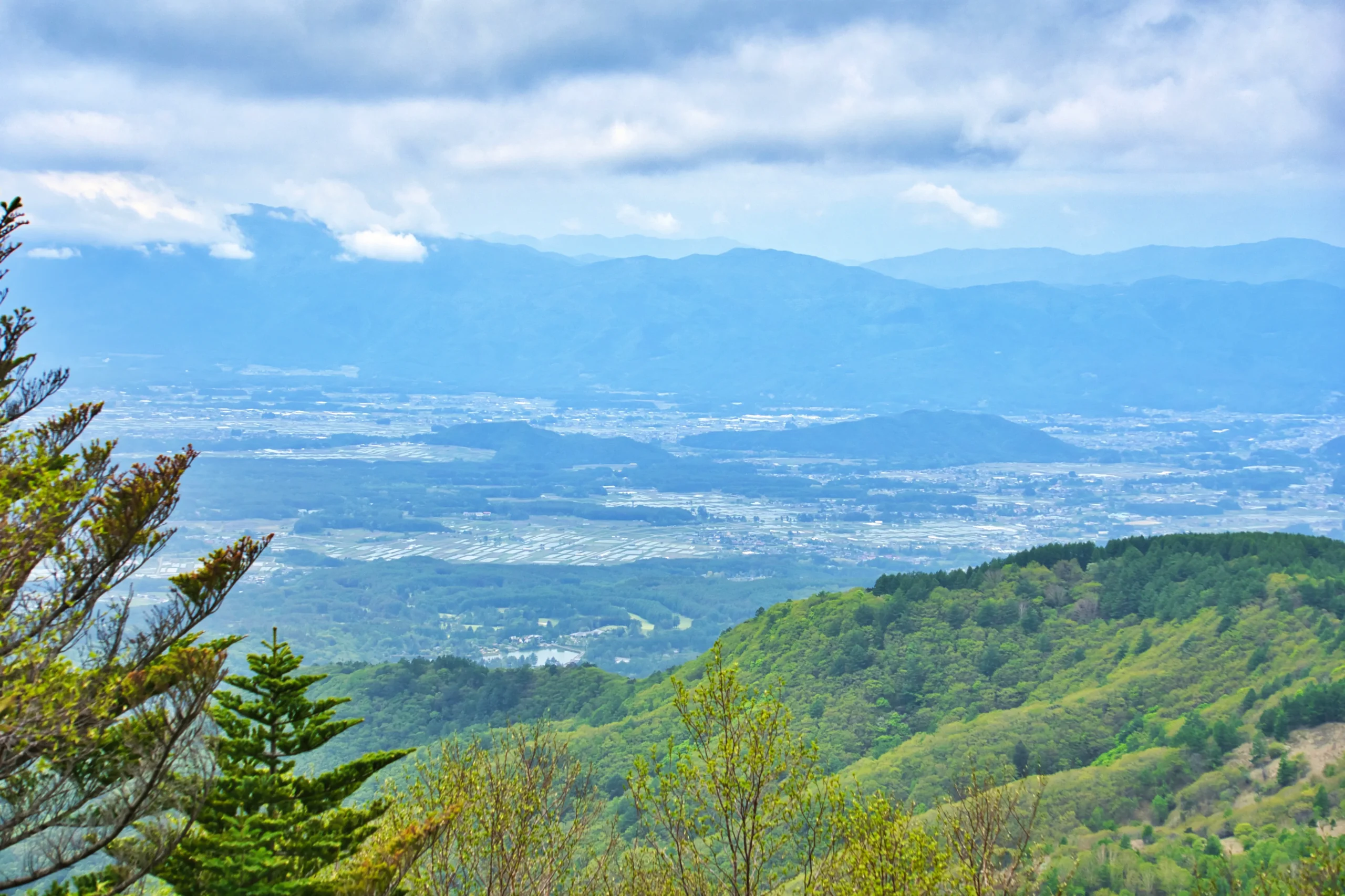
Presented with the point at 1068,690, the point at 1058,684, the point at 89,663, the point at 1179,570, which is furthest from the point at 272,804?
the point at 1179,570

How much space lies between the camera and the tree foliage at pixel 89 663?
34.8ft

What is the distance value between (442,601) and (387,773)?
3103 inches

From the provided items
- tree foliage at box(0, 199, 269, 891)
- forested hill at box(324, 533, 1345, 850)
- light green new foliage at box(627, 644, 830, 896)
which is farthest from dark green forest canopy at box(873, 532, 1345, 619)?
tree foliage at box(0, 199, 269, 891)

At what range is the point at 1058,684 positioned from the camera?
61.3 m

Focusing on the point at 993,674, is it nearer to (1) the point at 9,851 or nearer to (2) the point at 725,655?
(2) the point at 725,655

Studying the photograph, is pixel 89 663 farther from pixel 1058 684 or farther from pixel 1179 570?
pixel 1179 570

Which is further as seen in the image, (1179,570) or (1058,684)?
(1179,570)

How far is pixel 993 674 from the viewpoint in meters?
64.2

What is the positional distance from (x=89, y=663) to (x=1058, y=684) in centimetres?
5817

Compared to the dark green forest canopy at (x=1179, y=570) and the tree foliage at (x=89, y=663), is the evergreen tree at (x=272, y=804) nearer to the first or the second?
the tree foliage at (x=89, y=663)

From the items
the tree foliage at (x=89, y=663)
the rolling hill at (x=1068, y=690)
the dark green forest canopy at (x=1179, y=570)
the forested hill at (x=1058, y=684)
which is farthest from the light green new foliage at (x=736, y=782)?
the dark green forest canopy at (x=1179, y=570)

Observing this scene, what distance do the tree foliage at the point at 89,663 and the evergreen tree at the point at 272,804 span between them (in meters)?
0.66

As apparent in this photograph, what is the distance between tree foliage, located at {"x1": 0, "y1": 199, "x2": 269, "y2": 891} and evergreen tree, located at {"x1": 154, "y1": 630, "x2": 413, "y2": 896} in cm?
66

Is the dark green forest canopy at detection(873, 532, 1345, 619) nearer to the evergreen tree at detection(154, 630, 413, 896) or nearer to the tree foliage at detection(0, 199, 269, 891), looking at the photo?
the evergreen tree at detection(154, 630, 413, 896)
